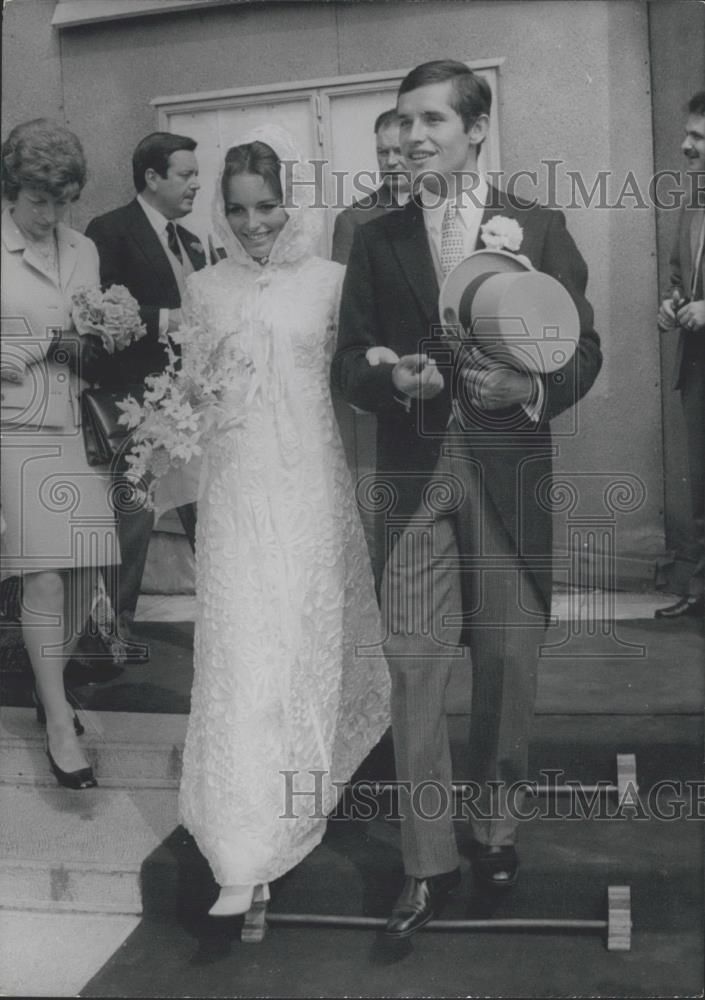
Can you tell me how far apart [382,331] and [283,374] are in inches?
12.3

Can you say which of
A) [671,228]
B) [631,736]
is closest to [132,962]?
[631,736]

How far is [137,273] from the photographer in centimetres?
337

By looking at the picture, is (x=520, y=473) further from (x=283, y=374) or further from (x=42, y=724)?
(x=42, y=724)

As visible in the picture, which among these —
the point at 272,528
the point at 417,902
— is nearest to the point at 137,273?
the point at 272,528

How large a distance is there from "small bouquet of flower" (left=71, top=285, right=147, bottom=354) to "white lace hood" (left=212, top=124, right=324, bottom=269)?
0.30m

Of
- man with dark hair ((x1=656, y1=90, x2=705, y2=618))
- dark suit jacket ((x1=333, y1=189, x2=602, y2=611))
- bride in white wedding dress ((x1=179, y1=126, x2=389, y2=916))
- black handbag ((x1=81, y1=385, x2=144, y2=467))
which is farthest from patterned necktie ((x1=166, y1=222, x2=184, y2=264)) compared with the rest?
man with dark hair ((x1=656, y1=90, x2=705, y2=618))

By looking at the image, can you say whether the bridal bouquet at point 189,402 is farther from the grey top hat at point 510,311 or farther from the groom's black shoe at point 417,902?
the groom's black shoe at point 417,902

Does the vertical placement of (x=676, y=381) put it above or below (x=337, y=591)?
above

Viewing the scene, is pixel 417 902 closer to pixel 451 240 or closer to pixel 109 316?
pixel 451 240

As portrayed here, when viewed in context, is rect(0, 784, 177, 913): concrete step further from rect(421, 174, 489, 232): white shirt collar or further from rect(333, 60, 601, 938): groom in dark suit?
rect(421, 174, 489, 232): white shirt collar

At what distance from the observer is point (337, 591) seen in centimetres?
304

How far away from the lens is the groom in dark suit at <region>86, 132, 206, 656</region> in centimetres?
318

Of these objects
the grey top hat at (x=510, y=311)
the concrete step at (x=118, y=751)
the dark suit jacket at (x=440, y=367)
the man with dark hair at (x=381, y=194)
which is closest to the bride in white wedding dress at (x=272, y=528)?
the dark suit jacket at (x=440, y=367)

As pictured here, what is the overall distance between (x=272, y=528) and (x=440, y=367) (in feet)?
1.95
